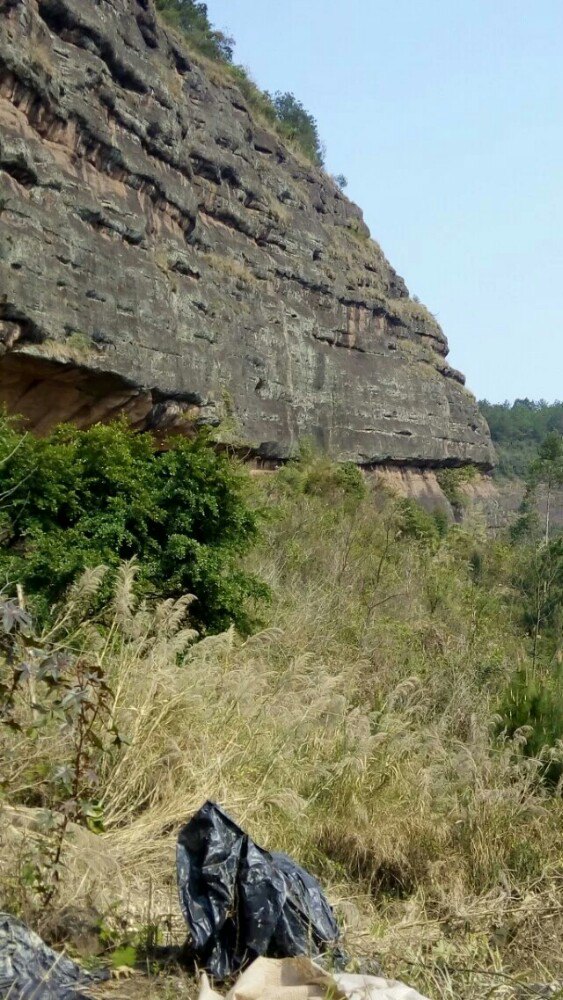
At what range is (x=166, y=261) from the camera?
23.7 metres

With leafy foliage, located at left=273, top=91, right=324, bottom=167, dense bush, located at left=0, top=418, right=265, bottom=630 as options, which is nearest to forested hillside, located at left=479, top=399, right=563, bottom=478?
leafy foliage, located at left=273, top=91, right=324, bottom=167

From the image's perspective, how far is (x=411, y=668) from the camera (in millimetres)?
10086

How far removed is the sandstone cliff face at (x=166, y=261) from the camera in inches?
707

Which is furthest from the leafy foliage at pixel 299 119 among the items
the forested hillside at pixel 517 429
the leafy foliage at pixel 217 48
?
the forested hillside at pixel 517 429

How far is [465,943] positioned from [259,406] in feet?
81.4

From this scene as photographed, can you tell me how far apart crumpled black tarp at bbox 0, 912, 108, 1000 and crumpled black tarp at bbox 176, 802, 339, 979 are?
18.6 inches

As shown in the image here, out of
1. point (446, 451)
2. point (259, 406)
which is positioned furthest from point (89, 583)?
point (446, 451)

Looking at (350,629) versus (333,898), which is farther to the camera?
(350,629)

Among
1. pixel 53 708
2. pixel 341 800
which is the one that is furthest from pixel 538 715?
pixel 53 708

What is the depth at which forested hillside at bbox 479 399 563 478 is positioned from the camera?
3659 inches

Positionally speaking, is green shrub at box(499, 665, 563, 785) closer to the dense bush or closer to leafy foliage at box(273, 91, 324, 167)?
the dense bush

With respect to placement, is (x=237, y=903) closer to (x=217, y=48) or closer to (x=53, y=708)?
(x=53, y=708)

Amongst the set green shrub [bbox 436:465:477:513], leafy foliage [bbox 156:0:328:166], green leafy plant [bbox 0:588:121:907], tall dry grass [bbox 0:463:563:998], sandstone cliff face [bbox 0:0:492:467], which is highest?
leafy foliage [bbox 156:0:328:166]

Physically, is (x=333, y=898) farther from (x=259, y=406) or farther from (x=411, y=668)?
(x=259, y=406)
